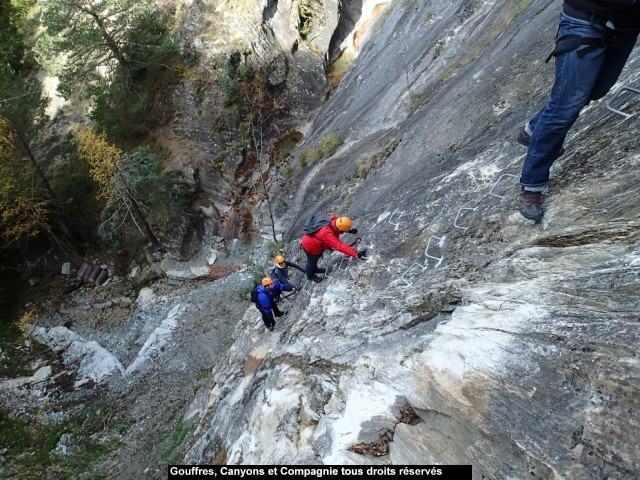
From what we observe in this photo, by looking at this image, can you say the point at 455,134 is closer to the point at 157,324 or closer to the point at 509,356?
the point at 509,356

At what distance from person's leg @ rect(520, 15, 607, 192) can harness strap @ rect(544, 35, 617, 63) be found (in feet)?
0.08

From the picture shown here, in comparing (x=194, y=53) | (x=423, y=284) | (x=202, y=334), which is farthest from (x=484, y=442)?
(x=194, y=53)

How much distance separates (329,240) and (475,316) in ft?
12.7

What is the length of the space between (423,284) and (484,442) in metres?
2.51

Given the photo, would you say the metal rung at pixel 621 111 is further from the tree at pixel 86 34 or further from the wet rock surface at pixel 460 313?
the tree at pixel 86 34

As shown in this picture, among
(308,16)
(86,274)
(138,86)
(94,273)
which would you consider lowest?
(94,273)

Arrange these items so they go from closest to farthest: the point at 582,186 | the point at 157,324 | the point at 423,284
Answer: the point at 582,186, the point at 423,284, the point at 157,324

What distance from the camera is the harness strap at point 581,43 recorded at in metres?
3.10

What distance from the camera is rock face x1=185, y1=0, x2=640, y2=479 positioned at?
306 cm

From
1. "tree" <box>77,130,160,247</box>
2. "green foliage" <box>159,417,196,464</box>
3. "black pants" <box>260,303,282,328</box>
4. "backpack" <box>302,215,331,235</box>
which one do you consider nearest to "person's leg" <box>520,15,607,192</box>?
"backpack" <box>302,215,331,235</box>

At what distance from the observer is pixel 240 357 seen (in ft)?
37.1

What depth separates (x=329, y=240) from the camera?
7621 mm

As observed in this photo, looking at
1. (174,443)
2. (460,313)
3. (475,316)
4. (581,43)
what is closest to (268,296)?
(174,443)

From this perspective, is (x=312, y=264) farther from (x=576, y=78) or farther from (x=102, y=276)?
(x=102, y=276)
